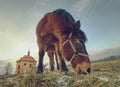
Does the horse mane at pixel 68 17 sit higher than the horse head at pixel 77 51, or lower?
higher

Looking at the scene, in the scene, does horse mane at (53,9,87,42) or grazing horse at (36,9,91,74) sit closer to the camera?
grazing horse at (36,9,91,74)

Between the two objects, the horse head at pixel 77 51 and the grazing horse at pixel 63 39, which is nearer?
the horse head at pixel 77 51

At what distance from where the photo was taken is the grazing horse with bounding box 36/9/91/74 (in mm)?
5772

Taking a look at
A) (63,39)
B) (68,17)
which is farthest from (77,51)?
(68,17)

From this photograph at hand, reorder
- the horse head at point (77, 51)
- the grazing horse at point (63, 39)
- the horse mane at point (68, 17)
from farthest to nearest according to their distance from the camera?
the horse mane at point (68, 17) < the grazing horse at point (63, 39) < the horse head at point (77, 51)

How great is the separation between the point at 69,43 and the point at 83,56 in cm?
84

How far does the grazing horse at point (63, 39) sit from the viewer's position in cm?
577

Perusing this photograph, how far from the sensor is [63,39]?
22.0ft

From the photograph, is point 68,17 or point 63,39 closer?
point 63,39

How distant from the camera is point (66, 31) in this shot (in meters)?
6.87

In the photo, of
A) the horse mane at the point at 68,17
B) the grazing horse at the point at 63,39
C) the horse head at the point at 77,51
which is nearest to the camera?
the horse head at the point at 77,51

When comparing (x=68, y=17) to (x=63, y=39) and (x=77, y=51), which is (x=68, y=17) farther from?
(x=77, y=51)

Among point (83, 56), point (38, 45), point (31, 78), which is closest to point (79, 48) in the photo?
point (83, 56)

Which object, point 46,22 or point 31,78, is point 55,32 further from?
point 31,78
